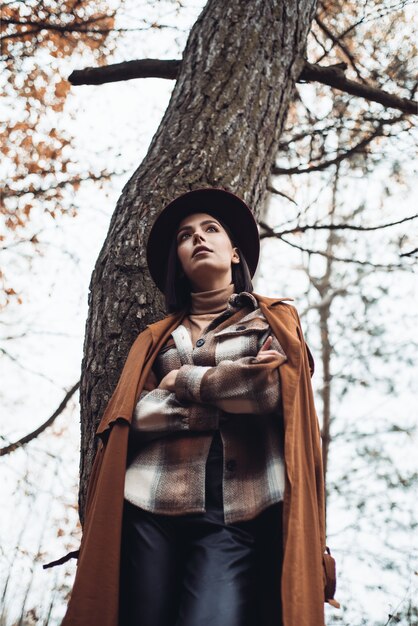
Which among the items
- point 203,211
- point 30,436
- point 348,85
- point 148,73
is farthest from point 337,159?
point 30,436

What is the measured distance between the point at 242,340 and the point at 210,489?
58 cm

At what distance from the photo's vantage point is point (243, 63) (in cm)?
430

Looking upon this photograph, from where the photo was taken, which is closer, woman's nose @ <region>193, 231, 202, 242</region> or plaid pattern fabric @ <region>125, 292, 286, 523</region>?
plaid pattern fabric @ <region>125, 292, 286, 523</region>

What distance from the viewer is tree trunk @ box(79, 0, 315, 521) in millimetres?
3156

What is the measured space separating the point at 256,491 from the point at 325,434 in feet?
26.9

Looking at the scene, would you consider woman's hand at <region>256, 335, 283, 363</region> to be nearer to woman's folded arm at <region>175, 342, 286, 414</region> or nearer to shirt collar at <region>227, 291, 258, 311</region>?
woman's folded arm at <region>175, 342, 286, 414</region>

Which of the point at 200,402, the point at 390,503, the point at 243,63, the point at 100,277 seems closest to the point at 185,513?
the point at 200,402

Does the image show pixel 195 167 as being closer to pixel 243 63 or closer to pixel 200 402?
pixel 243 63

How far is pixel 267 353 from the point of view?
221 cm

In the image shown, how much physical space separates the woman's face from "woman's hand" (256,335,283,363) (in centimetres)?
57

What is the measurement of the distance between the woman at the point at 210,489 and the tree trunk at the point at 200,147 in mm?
755

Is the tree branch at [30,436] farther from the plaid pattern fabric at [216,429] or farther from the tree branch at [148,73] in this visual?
the plaid pattern fabric at [216,429]

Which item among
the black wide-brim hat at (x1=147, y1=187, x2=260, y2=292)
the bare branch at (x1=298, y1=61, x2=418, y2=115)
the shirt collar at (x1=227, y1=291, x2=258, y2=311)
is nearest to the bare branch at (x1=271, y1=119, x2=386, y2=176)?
the bare branch at (x1=298, y1=61, x2=418, y2=115)

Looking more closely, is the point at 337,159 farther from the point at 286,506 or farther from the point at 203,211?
the point at 286,506
